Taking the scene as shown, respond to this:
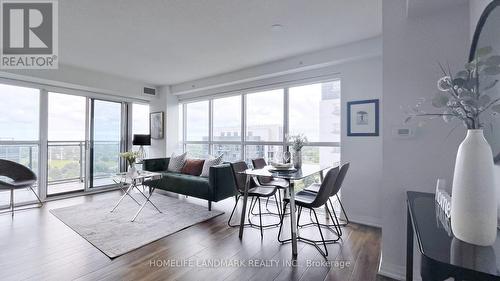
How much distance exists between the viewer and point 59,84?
434 cm

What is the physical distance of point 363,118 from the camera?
328cm

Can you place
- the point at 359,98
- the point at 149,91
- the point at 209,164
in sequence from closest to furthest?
the point at 359,98 → the point at 209,164 → the point at 149,91

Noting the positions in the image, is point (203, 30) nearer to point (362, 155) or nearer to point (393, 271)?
point (362, 155)

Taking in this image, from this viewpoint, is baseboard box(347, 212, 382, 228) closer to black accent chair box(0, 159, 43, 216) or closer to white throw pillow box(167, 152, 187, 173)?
white throw pillow box(167, 152, 187, 173)

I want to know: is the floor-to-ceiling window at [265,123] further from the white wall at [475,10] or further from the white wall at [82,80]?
the white wall at [475,10]

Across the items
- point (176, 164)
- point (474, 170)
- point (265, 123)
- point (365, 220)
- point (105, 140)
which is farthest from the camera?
point (105, 140)

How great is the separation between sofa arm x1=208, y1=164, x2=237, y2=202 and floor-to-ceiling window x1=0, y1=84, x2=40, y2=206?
139 inches

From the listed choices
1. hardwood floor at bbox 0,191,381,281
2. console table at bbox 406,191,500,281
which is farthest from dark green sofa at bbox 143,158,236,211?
console table at bbox 406,191,500,281

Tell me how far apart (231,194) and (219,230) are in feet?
3.38

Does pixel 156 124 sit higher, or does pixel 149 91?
pixel 149 91

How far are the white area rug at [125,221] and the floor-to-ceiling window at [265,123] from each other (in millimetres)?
1584

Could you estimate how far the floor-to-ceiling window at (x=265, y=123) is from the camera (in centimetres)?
380

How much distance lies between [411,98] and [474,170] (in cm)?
118

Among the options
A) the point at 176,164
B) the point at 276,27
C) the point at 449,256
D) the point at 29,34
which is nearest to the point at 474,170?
the point at 449,256
